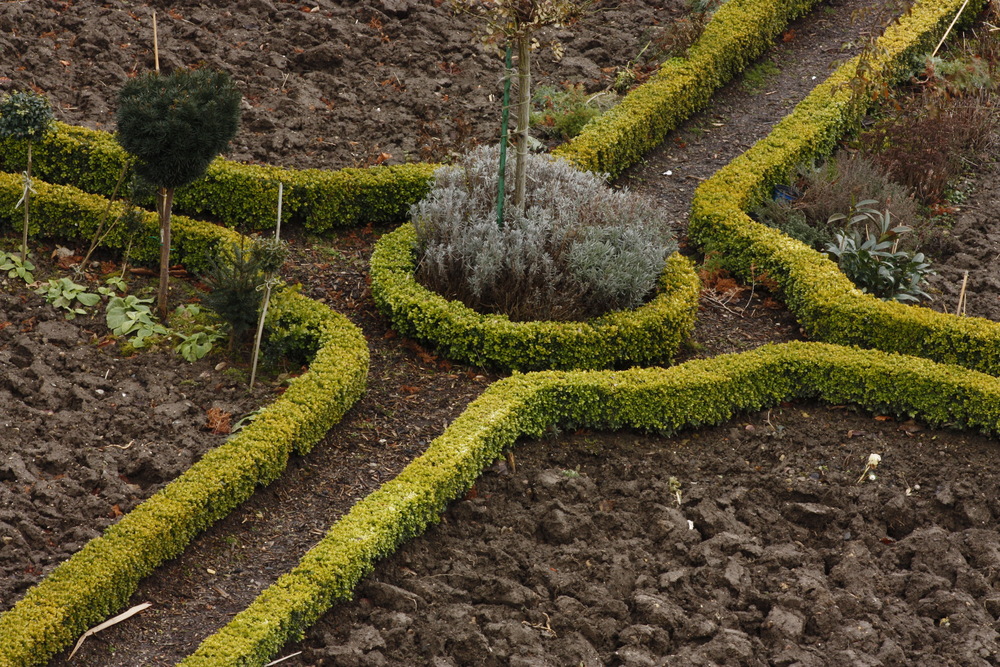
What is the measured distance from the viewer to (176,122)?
7156 millimetres

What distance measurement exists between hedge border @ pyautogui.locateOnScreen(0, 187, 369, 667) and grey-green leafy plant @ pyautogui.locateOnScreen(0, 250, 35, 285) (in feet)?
1.71

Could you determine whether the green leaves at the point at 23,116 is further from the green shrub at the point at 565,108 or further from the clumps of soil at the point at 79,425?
the green shrub at the point at 565,108

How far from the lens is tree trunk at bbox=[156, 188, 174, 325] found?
25.5 ft

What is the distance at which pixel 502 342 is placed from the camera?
791cm

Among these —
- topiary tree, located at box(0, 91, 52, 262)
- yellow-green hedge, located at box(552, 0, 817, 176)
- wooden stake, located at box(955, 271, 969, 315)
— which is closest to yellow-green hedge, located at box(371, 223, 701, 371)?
Result: wooden stake, located at box(955, 271, 969, 315)

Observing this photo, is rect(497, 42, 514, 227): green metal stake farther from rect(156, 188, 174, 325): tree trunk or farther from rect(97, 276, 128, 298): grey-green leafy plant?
rect(97, 276, 128, 298): grey-green leafy plant

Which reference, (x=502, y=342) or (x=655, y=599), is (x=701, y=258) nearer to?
(x=502, y=342)

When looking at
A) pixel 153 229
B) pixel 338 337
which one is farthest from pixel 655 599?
pixel 153 229

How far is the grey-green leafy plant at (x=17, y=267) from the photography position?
26.7 feet

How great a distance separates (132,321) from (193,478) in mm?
1861

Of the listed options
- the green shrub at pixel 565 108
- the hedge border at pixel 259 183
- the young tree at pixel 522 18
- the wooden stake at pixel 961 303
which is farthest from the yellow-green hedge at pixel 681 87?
the wooden stake at pixel 961 303

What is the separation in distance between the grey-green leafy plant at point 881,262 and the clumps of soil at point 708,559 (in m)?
1.63

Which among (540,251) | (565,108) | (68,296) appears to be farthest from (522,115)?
(68,296)

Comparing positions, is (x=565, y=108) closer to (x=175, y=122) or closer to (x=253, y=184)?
(x=253, y=184)
